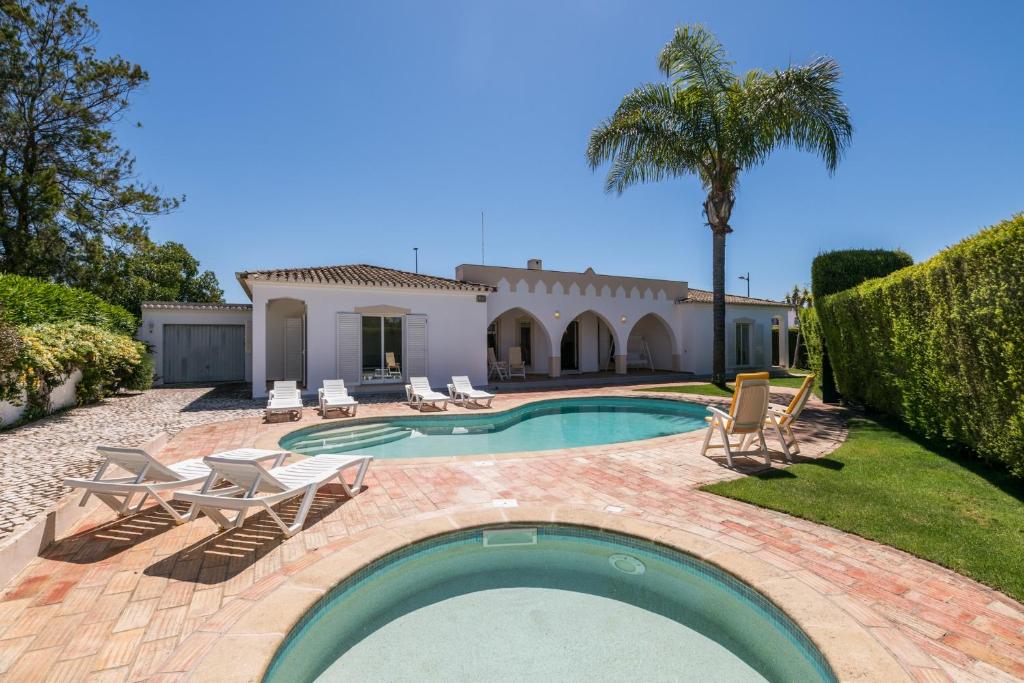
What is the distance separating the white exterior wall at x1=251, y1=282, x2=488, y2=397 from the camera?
1412cm

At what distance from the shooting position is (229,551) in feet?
13.3

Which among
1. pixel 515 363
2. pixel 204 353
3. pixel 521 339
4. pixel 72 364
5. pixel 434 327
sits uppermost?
pixel 434 327

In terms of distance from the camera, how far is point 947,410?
265 inches

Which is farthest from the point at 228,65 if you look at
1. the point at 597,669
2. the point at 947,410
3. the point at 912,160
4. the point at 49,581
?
the point at 912,160

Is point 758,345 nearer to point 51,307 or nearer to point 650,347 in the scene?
point 650,347

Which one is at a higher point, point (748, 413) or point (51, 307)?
point (51, 307)

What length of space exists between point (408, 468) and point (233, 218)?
69.8 feet

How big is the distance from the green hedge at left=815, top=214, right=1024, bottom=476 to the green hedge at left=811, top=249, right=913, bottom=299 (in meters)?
2.60

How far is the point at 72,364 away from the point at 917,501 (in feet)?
58.4

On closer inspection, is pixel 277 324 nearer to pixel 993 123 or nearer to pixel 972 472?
pixel 972 472

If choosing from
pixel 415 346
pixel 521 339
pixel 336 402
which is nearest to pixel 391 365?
pixel 415 346

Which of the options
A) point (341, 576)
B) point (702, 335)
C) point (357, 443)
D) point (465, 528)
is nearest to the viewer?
point (341, 576)

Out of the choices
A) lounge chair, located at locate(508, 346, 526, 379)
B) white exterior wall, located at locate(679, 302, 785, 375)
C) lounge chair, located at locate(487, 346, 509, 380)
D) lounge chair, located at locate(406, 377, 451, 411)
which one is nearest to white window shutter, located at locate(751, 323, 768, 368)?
→ white exterior wall, located at locate(679, 302, 785, 375)

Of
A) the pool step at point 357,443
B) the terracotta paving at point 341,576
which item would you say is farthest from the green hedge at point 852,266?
the pool step at point 357,443
